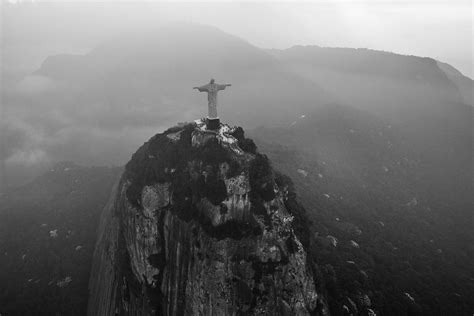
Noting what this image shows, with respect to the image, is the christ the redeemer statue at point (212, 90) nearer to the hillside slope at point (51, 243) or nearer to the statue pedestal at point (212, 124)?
the statue pedestal at point (212, 124)

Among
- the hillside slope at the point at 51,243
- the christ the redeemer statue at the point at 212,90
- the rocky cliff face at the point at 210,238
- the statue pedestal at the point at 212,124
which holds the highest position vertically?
the christ the redeemer statue at the point at 212,90

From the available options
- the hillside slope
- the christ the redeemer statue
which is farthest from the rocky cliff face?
the hillside slope

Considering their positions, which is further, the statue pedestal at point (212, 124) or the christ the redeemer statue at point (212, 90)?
the statue pedestal at point (212, 124)

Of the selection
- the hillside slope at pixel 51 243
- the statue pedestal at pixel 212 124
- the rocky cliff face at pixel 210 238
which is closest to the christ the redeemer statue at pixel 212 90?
the statue pedestal at pixel 212 124

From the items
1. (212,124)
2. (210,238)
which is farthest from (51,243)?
(210,238)

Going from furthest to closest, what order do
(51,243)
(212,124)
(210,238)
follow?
(51,243) → (212,124) → (210,238)

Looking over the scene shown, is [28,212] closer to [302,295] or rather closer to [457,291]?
[302,295]

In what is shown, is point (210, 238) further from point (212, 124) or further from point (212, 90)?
point (212, 90)

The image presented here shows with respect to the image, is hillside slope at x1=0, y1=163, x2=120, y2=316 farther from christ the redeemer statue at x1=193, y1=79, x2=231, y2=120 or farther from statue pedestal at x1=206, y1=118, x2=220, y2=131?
christ the redeemer statue at x1=193, y1=79, x2=231, y2=120
